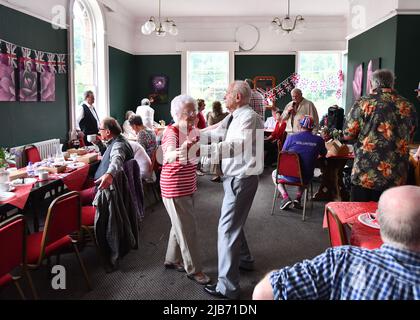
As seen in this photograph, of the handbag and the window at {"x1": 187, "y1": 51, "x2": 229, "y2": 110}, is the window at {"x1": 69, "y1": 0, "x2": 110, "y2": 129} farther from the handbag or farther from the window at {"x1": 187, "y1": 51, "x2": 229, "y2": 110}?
the handbag

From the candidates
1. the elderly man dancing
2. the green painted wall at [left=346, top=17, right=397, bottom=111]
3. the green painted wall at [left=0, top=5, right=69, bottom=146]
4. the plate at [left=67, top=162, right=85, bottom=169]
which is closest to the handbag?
the elderly man dancing

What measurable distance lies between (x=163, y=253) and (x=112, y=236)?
25.5 inches

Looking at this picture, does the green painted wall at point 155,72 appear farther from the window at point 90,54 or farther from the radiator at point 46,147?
the radiator at point 46,147

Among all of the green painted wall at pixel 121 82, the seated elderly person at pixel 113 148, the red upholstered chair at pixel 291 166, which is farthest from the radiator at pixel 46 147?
the red upholstered chair at pixel 291 166

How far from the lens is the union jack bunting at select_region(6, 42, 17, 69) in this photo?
493cm

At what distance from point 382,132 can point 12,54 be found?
457 centimetres

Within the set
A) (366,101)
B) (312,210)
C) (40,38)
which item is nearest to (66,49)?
(40,38)

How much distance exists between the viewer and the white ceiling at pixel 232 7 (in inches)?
343

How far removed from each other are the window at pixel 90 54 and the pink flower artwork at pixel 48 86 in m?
0.63

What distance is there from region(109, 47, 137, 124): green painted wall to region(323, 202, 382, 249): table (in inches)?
292

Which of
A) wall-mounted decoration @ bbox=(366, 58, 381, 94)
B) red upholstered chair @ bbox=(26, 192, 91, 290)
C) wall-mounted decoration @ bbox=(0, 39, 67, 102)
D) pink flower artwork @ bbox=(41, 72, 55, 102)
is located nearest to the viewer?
red upholstered chair @ bbox=(26, 192, 91, 290)

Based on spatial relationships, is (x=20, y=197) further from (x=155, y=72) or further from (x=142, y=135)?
(x=155, y=72)

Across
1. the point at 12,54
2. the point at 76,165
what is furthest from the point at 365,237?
the point at 12,54

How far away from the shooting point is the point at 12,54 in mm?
5012
